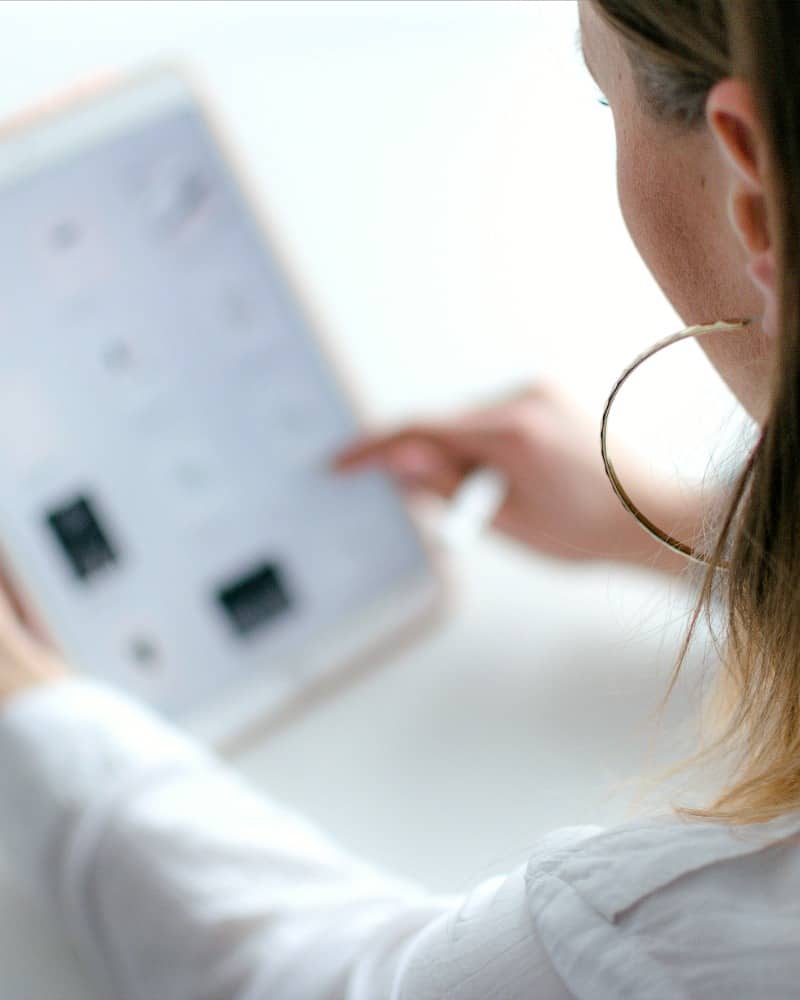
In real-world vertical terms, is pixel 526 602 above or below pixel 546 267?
below

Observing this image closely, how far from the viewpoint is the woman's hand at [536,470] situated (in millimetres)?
730

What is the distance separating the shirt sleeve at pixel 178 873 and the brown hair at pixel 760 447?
11 centimetres

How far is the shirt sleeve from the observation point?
496 millimetres

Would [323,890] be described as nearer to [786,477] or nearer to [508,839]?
[508,839]

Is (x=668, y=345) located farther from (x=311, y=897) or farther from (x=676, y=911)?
(x=311, y=897)

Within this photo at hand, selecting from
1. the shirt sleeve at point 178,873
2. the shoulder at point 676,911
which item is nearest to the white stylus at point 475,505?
the shirt sleeve at point 178,873

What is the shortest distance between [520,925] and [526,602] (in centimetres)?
39

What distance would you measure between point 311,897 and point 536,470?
0.31 m

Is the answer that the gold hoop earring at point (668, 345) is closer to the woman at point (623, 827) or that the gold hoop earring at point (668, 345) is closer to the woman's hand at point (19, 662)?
the woman at point (623, 827)

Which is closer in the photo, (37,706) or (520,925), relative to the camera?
(520,925)

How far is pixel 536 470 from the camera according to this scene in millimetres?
753

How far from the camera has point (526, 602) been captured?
79 cm

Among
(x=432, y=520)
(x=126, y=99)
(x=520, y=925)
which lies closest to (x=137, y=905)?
(x=520, y=925)

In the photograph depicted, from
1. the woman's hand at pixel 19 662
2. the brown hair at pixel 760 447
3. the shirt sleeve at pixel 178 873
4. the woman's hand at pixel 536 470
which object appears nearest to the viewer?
the brown hair at pixel 760 447
